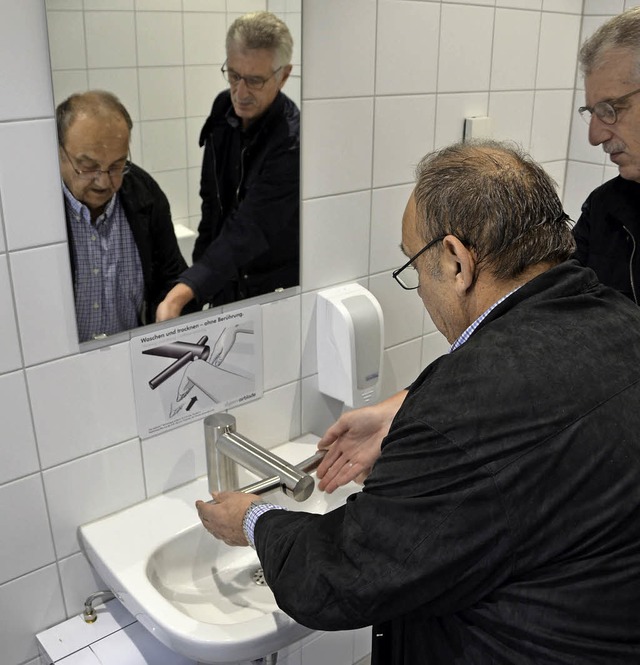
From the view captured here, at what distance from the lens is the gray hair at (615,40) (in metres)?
1.46

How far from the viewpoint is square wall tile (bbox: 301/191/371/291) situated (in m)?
1.58

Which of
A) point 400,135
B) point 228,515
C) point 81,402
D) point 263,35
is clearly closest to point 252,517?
point 228,515

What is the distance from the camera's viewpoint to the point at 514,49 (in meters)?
1.91

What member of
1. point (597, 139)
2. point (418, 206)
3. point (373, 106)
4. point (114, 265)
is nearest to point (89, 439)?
point (114, 265)

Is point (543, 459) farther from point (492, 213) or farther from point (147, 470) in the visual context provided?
point (147, 470)

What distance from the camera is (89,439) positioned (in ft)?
4.39

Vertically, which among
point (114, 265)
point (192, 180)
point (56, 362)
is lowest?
point (56, 362)

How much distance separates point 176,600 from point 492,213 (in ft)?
2.97

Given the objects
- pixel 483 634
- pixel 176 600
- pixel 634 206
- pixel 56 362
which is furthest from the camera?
pixel 634 206

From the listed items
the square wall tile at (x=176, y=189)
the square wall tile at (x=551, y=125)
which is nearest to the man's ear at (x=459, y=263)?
the square wall tile at (x=176, y=189)

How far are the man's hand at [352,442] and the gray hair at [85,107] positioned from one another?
665 millimetres

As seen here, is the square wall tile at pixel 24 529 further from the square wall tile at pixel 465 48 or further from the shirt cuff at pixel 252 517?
the square wall tile at pixel 465 48

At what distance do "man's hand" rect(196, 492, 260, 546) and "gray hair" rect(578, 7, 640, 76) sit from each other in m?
1.08

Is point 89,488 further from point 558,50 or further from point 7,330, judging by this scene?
point 558,50
